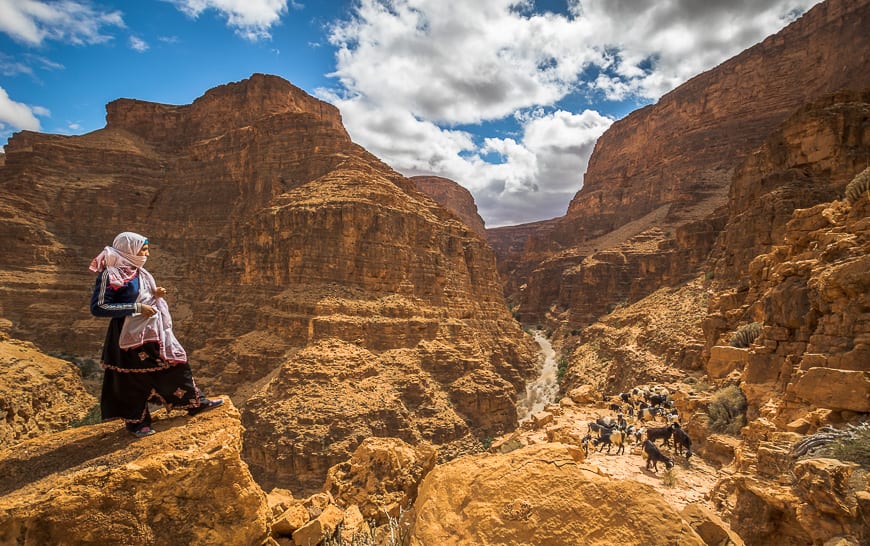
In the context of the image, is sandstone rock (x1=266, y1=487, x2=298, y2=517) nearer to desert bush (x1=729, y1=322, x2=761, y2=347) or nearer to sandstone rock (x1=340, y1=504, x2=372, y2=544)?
sandstone rock (x1=340, y1=504, x2=372, y2=544)

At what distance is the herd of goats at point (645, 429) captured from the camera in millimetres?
8383

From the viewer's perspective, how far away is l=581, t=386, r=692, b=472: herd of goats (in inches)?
330

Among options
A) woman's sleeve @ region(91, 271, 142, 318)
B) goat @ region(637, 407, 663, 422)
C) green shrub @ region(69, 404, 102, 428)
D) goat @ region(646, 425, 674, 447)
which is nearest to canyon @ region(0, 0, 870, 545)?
green shrub @ region(69, 404, 102, 428)

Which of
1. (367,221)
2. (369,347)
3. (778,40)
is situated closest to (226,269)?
(367,221)

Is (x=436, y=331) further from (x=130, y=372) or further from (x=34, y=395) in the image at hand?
(x=130, y=372)

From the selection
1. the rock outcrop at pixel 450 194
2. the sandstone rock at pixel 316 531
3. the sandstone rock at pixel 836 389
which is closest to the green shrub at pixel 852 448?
the sandstone rock at pixel 836 389

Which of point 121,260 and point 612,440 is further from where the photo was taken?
point 612,440

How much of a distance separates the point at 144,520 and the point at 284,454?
692 inches

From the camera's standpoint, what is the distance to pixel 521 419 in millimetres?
29188

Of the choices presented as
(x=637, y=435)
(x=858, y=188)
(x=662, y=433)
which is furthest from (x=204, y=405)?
(x=858, y=188)

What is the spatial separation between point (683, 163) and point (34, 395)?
71280 millimetres

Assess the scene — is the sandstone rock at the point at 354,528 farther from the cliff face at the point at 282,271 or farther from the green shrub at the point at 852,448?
the cliff face at the point at 282,271

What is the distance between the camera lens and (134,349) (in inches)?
184

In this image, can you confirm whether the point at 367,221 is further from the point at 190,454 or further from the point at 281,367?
the point at 190,454
